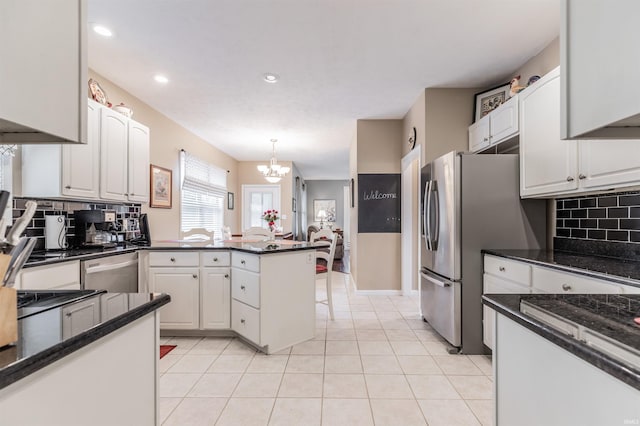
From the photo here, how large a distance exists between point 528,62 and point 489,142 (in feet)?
2.60

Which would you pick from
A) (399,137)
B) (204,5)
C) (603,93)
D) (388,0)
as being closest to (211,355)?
(204,5)

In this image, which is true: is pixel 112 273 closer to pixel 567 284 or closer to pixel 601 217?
pixel 567 284

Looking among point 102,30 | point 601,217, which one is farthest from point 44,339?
point 601,217

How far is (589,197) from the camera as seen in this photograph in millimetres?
2275

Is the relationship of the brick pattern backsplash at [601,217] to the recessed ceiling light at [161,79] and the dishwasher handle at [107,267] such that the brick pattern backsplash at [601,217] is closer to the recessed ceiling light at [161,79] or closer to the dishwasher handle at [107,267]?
the dishwasher handle at [107,267]

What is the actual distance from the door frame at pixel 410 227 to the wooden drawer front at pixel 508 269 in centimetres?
181

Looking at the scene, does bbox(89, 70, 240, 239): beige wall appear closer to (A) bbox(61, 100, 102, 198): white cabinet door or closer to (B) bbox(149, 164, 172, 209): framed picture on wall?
(B) bbox(149, 164, 172, 209): framed picture on wall

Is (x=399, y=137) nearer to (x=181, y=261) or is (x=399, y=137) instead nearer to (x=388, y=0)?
(x=388, y=0)

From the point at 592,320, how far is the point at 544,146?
1896mm

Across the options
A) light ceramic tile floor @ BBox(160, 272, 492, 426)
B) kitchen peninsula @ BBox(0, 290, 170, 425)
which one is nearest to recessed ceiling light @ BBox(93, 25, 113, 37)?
kitchen peninsula @ BBox(0, 290, 170, 425)

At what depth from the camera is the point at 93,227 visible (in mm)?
2979

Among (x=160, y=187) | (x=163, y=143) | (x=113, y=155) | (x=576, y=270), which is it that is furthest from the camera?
(x=163, y=143)

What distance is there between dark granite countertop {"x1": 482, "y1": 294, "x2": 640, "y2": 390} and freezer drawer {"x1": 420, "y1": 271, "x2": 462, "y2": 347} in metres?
1.63

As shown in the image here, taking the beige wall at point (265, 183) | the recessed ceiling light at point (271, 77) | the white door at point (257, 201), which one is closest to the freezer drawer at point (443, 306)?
the recessed ceiling light at point (271, 77)
